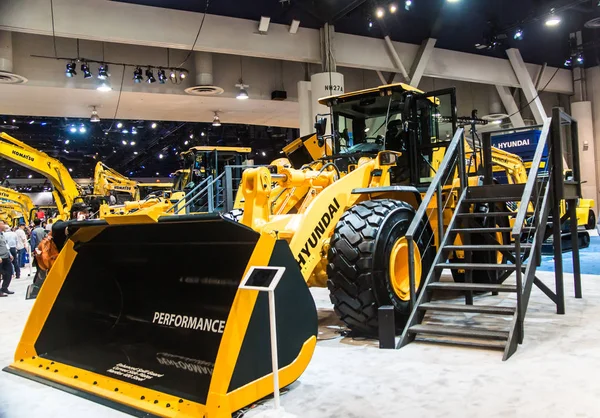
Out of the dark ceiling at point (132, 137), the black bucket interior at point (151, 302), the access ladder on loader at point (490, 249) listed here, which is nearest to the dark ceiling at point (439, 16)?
the access ladder on loader at point (490, 249)

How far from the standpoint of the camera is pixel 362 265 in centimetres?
434

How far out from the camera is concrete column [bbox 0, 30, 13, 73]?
33.9 ft

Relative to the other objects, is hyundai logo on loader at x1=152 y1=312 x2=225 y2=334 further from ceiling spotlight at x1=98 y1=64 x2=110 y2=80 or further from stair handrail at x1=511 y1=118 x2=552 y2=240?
ceiling spotlight at x1=98 y1=64 x2=110 y2=80

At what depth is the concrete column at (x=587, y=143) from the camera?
18812 mm

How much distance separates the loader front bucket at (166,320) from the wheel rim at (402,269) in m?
1.50

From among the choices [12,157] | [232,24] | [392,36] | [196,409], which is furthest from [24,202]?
[196,409]

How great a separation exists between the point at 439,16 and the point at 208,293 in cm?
1135

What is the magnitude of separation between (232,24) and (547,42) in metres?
10.6

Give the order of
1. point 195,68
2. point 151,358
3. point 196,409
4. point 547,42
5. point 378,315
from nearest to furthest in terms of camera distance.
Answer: point 196,409, point 151,358, point 378,315, point 195,68, point 547,42

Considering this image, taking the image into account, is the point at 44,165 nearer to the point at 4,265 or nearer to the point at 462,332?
the point at 4,265

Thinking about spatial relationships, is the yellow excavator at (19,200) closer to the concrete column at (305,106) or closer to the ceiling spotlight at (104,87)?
the ceiling spotlight at (104,87)

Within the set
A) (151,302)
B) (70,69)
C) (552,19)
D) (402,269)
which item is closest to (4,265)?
(70,69)

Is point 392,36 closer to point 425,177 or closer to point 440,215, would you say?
point 425,177

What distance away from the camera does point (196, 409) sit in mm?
2869
